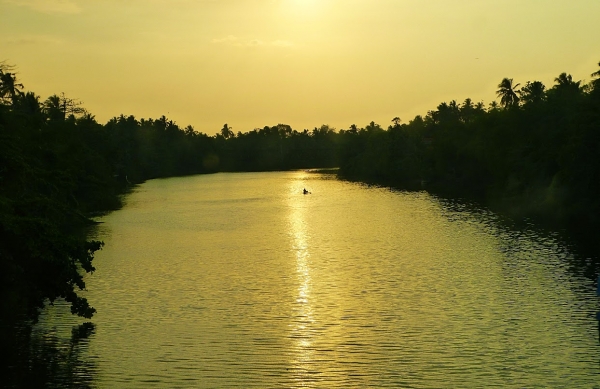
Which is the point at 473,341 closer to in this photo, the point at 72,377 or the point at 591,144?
the point at 72,377

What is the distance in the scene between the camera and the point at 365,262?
5022cm

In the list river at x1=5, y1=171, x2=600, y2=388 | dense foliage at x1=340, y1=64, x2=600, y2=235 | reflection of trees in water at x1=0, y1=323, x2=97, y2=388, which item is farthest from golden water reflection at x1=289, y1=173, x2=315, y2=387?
dense foliage at x1=340, y1=64, x2=600, y2=235

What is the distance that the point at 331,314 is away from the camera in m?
35.5

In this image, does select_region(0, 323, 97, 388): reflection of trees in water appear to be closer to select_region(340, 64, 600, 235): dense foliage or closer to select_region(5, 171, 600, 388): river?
select_region(5, 171, 600, 388): river

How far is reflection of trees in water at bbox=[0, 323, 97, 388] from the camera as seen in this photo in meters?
26.1

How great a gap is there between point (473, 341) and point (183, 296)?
1577 cm

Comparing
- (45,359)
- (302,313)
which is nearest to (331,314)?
(302,313)

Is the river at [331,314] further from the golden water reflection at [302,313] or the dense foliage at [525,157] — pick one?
the dense foliage at [525,157]

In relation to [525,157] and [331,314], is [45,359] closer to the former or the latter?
[331,314]

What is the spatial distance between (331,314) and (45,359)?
12934mm

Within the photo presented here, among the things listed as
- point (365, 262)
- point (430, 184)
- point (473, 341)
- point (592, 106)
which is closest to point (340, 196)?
point (430, 184)

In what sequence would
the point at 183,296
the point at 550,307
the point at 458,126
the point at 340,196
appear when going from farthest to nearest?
the point at 458,126 < the point at 340,196 < the point at 183,296 < the point at 550,307

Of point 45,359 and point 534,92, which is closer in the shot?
point 45,359

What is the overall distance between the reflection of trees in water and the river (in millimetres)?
110
